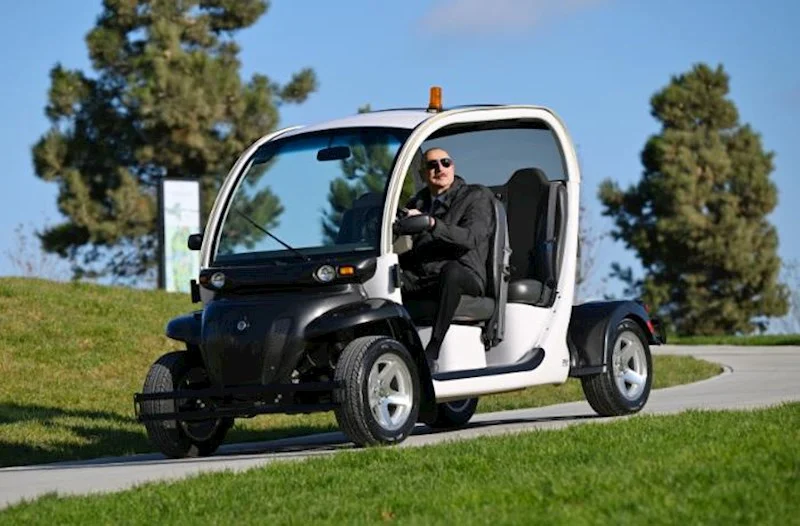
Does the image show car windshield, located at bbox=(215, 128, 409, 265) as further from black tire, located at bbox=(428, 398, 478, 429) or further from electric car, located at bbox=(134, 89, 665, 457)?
black tire, located at bbox=(428, 398, 478, 429)

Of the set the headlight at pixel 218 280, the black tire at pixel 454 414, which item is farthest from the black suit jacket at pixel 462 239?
the black tire at pixel 454 414

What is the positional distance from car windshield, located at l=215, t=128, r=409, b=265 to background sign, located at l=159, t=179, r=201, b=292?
16.9 m

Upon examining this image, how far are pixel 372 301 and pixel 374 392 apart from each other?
56cm

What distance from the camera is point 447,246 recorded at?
11.6 metres

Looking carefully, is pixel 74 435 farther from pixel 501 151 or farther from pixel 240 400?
pixel 501 151

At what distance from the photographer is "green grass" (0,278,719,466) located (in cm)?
1389

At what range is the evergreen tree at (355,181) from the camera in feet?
37.3

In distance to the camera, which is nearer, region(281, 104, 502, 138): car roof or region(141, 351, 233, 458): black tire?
region(141, 351, 233, 458): black tire

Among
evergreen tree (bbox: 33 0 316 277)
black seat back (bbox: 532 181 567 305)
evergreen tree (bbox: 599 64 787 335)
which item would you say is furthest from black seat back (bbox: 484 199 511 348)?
evergreen tree (bbox: 599 64 787 335)

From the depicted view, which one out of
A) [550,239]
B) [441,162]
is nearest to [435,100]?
[441,162]

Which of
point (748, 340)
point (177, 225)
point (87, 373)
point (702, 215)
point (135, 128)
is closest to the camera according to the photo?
point (87, 373)

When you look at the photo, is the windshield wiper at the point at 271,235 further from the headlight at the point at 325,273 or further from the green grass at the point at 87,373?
the green grass at the point at 87,373

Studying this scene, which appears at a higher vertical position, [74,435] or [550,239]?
[550,239]

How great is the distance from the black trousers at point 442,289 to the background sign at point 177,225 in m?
17.4
